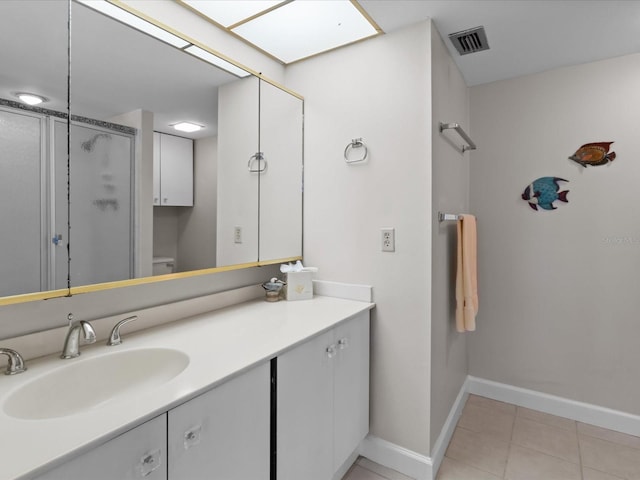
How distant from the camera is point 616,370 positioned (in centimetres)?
219

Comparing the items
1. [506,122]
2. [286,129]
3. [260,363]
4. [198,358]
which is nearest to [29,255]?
[198,358]

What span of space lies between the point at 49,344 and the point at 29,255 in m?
0.31

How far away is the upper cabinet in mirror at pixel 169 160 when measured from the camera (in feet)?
4.09

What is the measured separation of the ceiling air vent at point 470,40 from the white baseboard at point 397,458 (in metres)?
2.16

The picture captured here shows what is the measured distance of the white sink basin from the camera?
977 millimetres

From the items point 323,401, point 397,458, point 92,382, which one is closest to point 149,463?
point 92,382

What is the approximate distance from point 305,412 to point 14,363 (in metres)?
0.97

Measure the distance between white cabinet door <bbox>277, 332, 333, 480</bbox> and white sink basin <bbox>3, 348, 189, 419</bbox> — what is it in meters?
0.39

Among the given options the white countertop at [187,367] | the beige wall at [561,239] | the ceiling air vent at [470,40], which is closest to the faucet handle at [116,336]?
the white countertop at [187,367]

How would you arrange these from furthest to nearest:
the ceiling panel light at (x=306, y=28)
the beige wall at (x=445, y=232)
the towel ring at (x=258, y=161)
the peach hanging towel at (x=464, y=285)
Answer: the peach hanging towel at (x=464, y=285), the towel ring at (x=258, y=161), the beige wall at (x=445, y=232), the ceiling panel light at (x=306, y=28)

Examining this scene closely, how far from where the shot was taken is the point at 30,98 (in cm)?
112

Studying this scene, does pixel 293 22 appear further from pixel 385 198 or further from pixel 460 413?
pixel 460 413

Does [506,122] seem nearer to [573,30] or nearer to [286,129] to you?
[573,30]

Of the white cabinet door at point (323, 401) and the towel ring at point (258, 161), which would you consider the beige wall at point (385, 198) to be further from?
the towel ring at point (258, 161)
